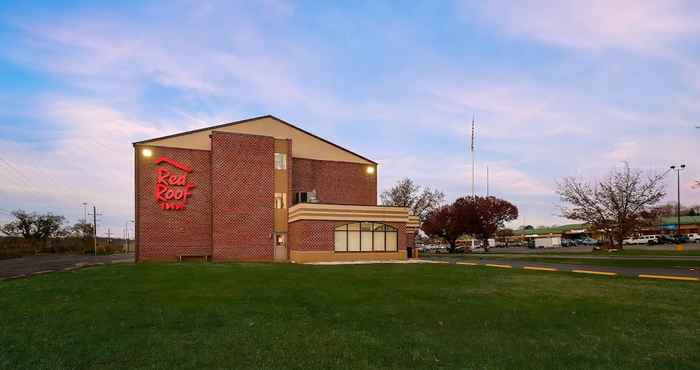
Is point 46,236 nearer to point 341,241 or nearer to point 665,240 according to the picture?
point 341,241

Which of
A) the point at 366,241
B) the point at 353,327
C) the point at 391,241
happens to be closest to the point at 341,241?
the point at 366,241

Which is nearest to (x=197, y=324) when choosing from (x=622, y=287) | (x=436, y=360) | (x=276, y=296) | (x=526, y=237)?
(x=276, y=296)

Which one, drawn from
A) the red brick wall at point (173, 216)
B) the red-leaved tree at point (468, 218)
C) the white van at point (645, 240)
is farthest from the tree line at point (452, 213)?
the red brick wall at point (173, 216)

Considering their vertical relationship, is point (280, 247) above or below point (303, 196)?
below

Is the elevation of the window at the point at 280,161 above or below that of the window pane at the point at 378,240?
above

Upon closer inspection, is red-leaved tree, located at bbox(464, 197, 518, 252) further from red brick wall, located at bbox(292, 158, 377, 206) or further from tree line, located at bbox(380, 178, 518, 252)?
red brick wall, located at bbox(292, 158, 377, 206)

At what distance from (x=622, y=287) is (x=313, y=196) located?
26.0 m

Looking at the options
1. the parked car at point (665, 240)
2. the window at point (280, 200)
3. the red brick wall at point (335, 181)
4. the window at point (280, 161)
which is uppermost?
the window at point (280, 161)

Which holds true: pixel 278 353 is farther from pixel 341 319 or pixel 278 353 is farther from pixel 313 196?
pixel 313 196

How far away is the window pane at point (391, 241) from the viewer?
35.5m

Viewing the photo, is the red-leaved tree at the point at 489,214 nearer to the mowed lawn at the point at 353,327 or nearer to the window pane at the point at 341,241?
the window pane at the point at 341,241

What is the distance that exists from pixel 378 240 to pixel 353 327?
2708 cm

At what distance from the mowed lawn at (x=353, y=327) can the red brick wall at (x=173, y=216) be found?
18527 millimetres

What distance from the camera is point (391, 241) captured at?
35625 mm
